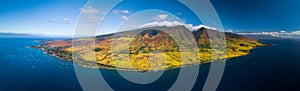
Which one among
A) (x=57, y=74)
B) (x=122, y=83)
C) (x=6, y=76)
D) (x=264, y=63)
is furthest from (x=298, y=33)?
(x=6, y=76)

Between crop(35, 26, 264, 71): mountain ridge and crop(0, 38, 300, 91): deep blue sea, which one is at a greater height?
crop(35, 26, 264, 71): mountain ridge

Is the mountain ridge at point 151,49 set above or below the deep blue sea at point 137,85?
above

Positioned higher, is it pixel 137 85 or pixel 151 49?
pixel 151 49

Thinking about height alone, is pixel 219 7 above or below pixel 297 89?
above

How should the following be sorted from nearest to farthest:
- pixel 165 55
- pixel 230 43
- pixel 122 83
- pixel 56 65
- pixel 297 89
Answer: pixel 297 89 → pixel 122 83 → pixel 56 65 → pixel 165 55 → pixel 230 43

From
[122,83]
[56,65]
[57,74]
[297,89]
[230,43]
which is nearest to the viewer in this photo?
[297,89]

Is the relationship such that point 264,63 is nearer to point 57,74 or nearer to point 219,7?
point 219,7

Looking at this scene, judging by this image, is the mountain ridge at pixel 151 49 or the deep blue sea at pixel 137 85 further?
the mountain ridge at pixel 151 49

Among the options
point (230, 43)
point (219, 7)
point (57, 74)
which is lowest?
point (57, 74)

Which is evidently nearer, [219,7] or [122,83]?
[122,83]

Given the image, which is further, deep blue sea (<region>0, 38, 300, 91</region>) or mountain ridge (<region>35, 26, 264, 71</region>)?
mountain ridge (<region>35, 26, 264, 71</region>)

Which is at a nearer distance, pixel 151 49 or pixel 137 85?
pixel 137 85
